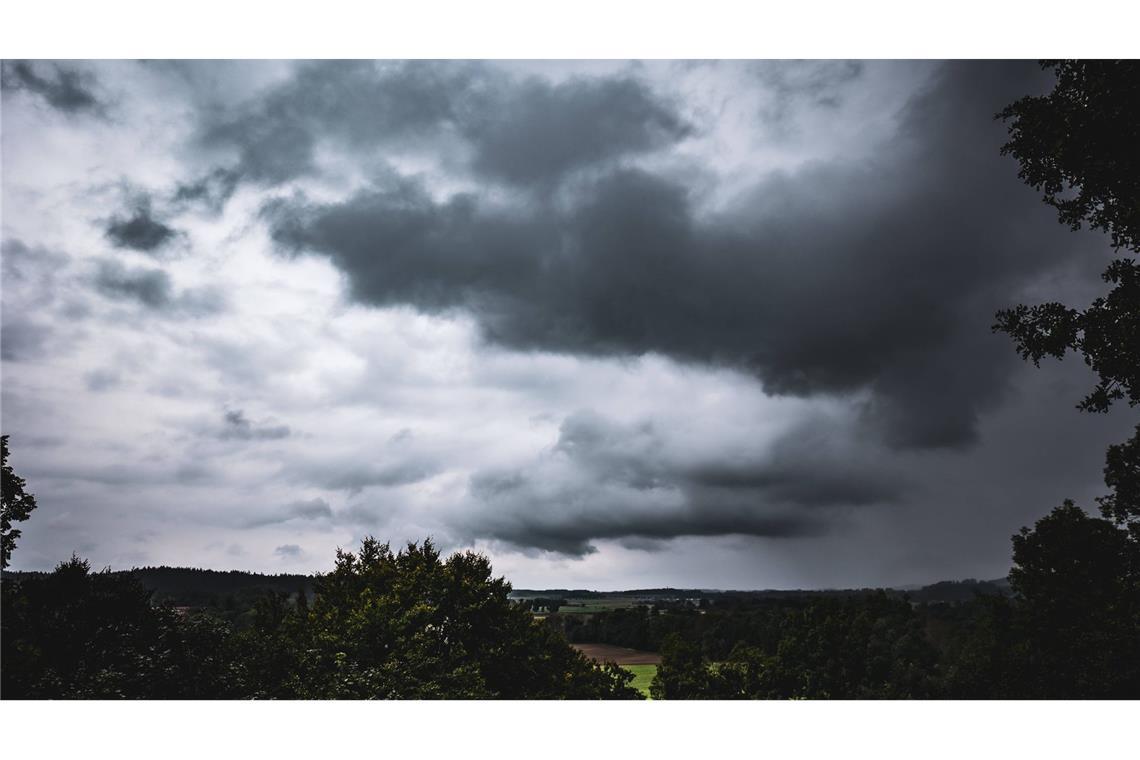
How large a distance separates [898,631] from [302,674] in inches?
1732

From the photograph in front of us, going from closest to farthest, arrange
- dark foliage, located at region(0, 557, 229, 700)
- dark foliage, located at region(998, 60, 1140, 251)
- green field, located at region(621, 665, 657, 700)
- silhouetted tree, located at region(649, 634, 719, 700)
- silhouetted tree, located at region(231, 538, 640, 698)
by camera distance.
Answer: dark foliage, located at region(998, 60, 1140, 251) < dark foliage, located at region(0, 557, 229, 700) < silhouetted tree, located at region(231, 538, 640, 698) < silhouetted tree, located at region(649, 634, 719, 700) < green field, located at region(621, 665, 657, 700)

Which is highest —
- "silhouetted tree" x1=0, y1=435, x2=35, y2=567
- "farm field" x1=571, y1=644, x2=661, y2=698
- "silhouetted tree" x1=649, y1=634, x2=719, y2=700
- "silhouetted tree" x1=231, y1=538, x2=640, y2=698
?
"silhouetted tree" x1=0, y1=435, x2=35, y2=567

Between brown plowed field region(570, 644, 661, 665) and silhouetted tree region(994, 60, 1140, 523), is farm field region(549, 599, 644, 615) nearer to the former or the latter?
brown plowed field region(570, 644, 661, 665)

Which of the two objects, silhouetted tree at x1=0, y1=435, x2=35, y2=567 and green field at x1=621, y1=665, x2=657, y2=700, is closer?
silhouetted tree at x1=0, y1=435, x2=35, y2=567

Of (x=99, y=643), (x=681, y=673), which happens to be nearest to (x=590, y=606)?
(x=681, y=673)

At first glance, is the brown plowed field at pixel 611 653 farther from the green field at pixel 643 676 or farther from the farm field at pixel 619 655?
the green field at pixel 643 676

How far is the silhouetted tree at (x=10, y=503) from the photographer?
1540 centimetres

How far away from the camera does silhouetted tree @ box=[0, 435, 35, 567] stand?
50.5 feet

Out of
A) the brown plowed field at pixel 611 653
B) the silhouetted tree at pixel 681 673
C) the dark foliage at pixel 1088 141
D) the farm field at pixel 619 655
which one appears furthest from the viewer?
the silhouetted tree at pixel 681 673

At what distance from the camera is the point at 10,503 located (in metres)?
15.6

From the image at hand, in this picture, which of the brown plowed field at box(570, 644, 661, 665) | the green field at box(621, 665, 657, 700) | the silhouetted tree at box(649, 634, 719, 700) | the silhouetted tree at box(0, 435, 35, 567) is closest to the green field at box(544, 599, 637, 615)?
the brown plowed field at box(570, 644, 661, 665)

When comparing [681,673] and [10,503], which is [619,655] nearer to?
[681,673]

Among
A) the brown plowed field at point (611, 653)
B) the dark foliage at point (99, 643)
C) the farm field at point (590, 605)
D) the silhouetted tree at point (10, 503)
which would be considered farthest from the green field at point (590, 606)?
the silhouetted tree at point (10, 503)
